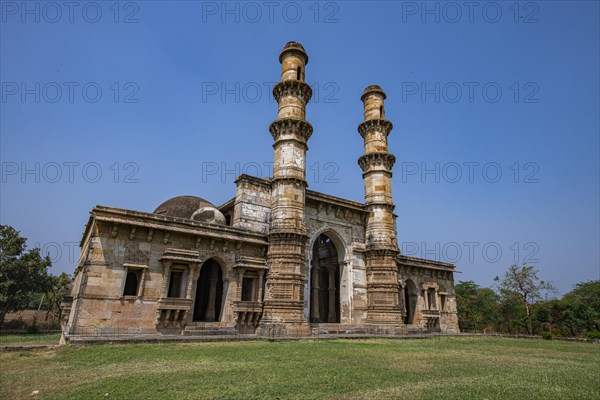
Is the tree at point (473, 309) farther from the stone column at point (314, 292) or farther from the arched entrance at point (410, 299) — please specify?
the stone column at point (314, 292)

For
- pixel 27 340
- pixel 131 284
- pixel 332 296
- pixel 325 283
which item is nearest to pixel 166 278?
pixel 131 284

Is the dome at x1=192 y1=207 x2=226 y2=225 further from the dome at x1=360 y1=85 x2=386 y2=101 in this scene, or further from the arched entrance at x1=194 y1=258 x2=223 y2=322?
the dome at x1=360 y1=85 x2=386 y2=101

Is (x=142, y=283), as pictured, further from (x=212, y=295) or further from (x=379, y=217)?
(x=379, y=217)

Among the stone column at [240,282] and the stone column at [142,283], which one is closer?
the stone column at [142,283]

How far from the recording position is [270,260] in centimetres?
1775

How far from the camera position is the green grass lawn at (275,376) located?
596 centimetres

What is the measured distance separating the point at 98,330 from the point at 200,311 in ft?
19.3

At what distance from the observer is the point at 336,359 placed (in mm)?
9797

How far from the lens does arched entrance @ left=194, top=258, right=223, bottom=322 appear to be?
56.9 ft

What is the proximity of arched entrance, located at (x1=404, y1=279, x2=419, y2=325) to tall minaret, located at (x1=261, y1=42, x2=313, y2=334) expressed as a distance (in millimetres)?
11819

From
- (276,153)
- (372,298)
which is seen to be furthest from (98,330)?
(372,298)

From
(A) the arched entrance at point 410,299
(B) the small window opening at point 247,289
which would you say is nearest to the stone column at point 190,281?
(B) the small window opening at point 247,289

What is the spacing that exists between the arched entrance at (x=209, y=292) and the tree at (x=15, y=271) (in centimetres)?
1562

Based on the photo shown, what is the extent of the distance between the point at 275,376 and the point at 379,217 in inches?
650
